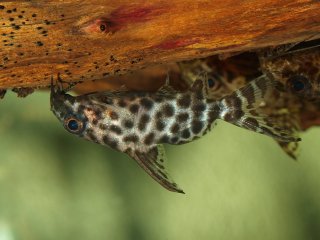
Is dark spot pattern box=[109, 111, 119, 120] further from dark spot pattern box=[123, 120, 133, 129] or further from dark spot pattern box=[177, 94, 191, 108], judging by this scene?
dark spot pattern box=[177, 94, 191, 108]

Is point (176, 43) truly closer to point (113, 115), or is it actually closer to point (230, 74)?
point (113, 115)

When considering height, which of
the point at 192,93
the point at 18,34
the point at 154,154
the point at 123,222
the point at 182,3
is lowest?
the point at 123,222

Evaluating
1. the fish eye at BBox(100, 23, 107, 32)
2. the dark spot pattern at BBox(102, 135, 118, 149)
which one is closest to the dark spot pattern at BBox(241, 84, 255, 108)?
the dark spot pattern at BBox(102, 135, 118, 149)

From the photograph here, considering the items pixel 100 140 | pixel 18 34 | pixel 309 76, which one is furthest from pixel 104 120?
pixel 309 76

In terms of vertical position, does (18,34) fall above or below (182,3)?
below

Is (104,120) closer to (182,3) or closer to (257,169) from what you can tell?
(182,3)

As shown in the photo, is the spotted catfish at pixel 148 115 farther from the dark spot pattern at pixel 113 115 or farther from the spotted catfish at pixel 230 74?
the spotted catfish at pixel 230 74
